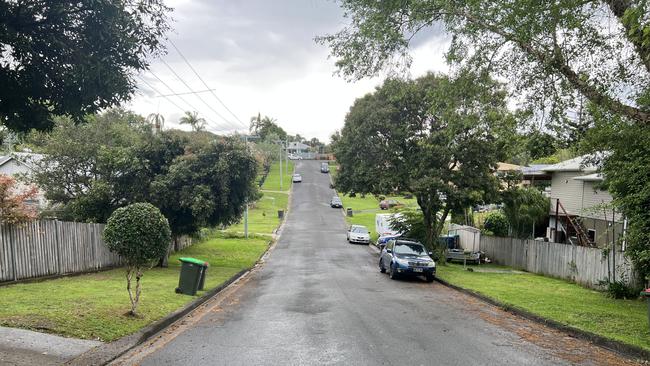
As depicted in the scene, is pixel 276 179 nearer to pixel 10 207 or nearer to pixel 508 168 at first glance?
pixel 508 168

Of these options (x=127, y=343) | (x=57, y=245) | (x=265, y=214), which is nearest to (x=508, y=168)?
(x=57, y=245)

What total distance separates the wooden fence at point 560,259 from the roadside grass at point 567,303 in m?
0.59

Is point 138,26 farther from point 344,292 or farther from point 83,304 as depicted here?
point 344,292

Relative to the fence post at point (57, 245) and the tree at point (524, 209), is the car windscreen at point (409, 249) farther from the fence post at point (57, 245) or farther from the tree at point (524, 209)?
the fence post at point (57, 245)

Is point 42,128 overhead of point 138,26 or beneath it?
beneath

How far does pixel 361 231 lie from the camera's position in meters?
37.4

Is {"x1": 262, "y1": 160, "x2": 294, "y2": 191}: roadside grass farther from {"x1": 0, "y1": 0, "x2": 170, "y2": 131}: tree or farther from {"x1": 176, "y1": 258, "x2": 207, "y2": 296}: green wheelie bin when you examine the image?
{"x1": 0, "y1": 0, "x2": 170, "y2": 131}: tree

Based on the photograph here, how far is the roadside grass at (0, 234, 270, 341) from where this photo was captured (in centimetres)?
779

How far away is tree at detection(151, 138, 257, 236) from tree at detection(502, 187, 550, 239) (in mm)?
13033

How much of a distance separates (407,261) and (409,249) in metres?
1.64

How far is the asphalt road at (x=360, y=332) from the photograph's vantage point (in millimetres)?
7066

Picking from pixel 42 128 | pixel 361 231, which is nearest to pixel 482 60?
pixel 42 128

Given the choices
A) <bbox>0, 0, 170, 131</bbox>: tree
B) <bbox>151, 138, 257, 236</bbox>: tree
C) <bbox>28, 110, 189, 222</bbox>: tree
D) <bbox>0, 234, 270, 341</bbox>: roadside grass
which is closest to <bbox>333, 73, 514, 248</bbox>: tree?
<bbox>151, 138, 257, 236</bbox>: tree

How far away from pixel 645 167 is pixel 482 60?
469cm
